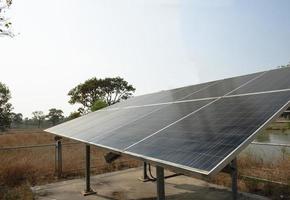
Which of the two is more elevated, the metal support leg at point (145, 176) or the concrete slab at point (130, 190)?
the metal support leg at point (145, 176)

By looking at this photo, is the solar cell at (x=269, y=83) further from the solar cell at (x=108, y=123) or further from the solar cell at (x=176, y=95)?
the solar cell at (x=108, y=123)

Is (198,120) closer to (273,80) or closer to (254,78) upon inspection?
(273,80)

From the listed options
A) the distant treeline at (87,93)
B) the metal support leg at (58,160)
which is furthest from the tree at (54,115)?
the metal support leg at (58,160)

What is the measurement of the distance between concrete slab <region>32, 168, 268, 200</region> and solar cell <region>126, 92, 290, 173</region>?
13.3 ft

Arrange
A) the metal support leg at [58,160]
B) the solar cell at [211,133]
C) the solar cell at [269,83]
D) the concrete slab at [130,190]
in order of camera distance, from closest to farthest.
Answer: the solar cell at [211,133], the solar cell at [269,83], the concrete slab at [130,190], the metal support leg at [58,160]

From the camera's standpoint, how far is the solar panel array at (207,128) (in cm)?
411

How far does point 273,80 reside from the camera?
704 centimetres

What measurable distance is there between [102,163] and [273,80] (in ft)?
32.6

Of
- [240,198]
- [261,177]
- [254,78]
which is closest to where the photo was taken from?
[254,78]

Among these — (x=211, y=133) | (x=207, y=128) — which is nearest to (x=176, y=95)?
(x=207, y=128)

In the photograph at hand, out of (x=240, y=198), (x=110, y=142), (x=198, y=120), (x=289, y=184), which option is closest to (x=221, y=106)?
(x=198, y=120)

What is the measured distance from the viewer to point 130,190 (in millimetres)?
10406

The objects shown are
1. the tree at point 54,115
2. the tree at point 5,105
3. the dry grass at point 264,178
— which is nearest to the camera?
the dry grass at point 264,178

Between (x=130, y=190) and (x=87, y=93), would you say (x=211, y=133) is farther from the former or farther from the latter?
(x=87, y=93)
